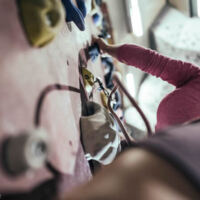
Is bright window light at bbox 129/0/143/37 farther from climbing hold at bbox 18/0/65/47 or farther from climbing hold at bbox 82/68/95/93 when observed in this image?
climbing hold at bbox 18/0/65/47

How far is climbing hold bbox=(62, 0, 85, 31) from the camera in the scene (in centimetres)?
93

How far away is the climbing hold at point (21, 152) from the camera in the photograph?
1.69 ft

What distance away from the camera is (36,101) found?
65 cm

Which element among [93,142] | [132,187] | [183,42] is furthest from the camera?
[183,42]

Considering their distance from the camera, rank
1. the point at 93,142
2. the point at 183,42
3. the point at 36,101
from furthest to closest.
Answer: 1. the point at 183,42
2. the point at 93,142
3. the point at 36,101

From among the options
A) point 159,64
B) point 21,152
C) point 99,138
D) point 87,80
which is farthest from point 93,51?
point 21,152

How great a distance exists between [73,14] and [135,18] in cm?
95

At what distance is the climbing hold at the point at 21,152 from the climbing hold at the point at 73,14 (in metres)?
0.50

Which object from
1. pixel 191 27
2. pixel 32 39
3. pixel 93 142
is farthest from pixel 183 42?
pixel 32 39

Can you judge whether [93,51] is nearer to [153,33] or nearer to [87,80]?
[87,80]

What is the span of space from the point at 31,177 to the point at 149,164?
219mm

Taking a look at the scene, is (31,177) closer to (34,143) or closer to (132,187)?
(34,143)

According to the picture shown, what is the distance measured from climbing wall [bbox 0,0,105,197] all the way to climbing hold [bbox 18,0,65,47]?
0.02m

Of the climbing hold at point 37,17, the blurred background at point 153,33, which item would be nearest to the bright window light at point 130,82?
the blurred background at point 153,33
